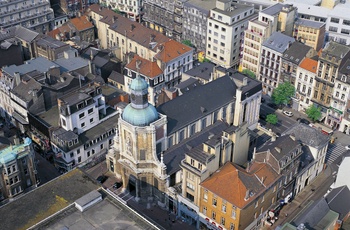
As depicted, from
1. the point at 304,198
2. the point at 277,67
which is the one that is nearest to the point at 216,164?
the point at 304,198

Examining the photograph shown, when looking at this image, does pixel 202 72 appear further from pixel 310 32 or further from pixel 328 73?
pixel 310 32

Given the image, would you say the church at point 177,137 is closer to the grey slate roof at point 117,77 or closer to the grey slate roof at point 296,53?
the grey slate roof at point 296,53

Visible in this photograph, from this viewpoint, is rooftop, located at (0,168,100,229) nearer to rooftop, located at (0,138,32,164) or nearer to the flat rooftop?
the flat rooftop

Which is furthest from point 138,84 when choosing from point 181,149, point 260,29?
point 260,29

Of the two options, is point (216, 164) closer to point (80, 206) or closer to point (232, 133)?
point (232, 133)

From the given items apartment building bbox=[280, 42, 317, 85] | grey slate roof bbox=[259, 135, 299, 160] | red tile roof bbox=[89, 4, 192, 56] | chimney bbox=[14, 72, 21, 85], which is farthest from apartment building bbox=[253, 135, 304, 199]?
chimney bbox=[14, 72, 21, 85]

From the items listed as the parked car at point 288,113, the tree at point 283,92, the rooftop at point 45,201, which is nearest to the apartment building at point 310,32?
the tree at point 283,92
